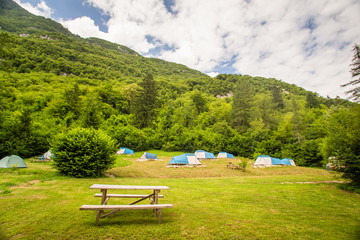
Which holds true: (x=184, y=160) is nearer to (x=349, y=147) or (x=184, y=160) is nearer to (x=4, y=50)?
(x=349, y=147)

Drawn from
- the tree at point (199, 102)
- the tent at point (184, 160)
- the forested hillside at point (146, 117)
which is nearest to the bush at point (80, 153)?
the tent at point (184, 160)

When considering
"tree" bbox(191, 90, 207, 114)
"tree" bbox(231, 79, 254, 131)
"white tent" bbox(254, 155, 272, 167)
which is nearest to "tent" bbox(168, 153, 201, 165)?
"white tent" bbox(254, 155, 272, 167)

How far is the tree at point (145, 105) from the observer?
1815 inches

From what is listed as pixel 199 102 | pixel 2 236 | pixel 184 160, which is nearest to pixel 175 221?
pixel 2 236

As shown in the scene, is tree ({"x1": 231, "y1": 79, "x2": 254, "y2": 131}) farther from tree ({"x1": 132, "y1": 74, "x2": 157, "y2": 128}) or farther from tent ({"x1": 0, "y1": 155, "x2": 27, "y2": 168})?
tent ({"x1": 0, "y1": 155, "x2": 27, "y2": 168})

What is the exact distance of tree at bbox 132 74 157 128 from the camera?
46094 millimetres

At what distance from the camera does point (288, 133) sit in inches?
1473

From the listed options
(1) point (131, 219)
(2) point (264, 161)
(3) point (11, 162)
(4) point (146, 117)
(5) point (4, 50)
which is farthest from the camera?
(4) point (146, 117)

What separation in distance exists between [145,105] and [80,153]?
123ft

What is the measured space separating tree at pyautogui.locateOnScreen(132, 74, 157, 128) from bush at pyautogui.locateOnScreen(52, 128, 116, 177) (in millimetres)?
35112

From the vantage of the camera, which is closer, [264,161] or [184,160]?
[184,160]

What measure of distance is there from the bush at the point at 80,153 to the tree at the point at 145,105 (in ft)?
115

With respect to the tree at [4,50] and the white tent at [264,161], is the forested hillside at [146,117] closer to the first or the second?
the white tent at [264,161]

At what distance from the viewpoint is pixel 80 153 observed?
Answer: 9969 millimetres
